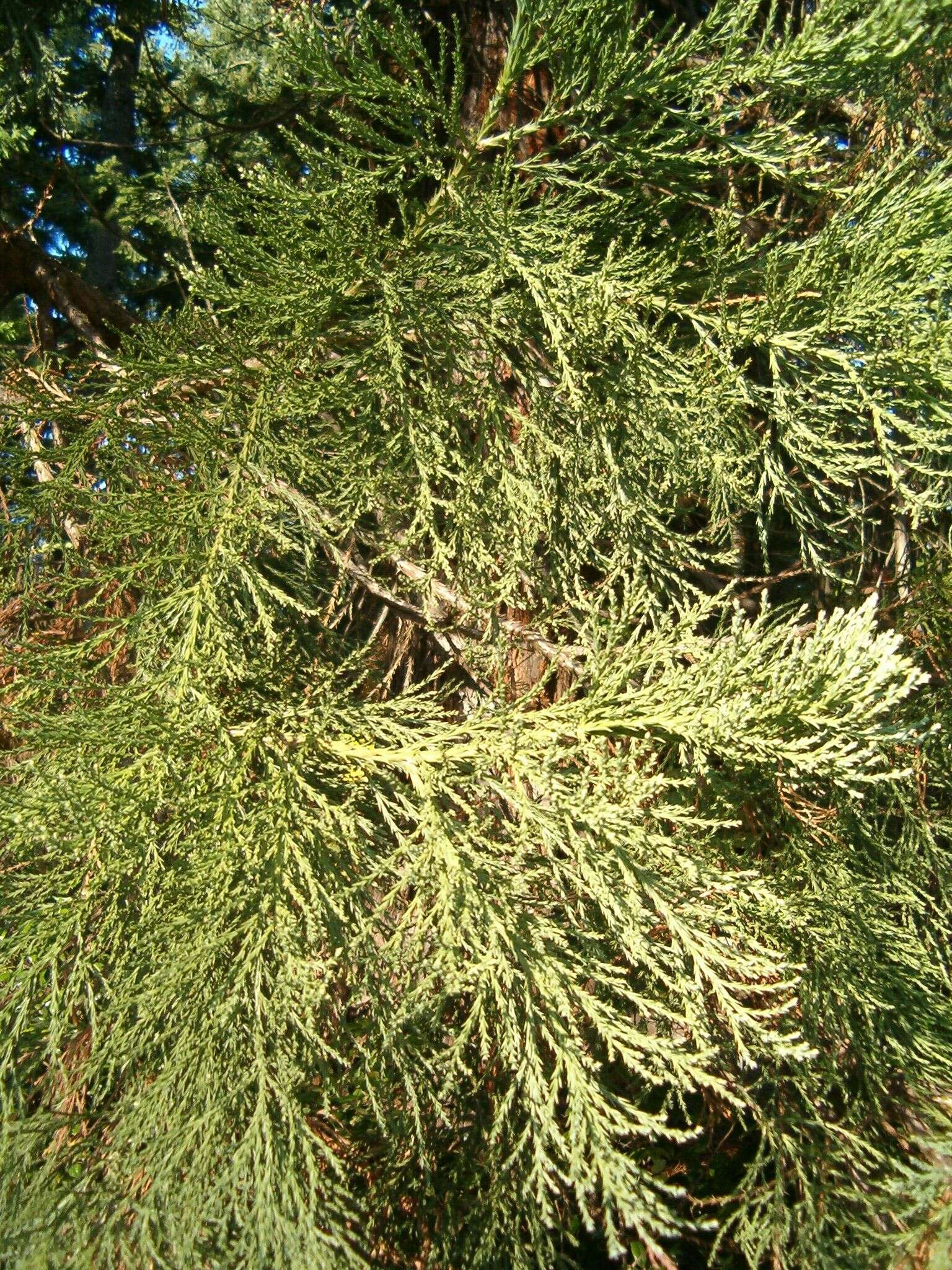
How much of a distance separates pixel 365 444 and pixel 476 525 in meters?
0.43

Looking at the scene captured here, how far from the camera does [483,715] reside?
2.88m

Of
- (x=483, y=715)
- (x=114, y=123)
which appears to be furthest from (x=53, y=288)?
(x=114, y=123)

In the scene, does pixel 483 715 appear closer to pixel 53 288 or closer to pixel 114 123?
pixel 53 288

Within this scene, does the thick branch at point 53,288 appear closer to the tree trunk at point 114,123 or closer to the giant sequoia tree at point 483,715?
the giant sequoia tree at point 483,715

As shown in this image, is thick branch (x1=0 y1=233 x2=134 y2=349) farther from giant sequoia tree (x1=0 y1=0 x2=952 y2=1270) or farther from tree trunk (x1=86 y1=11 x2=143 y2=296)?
tree trunk (x1=86 y1=11 x2=143 y2=296)

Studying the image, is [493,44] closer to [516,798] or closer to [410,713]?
[410,713]

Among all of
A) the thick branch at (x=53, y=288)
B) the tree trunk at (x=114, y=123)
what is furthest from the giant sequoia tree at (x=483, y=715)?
the tree trunk at (x=114, y=123)

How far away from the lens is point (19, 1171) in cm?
239

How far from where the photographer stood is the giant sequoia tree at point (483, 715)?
240cm

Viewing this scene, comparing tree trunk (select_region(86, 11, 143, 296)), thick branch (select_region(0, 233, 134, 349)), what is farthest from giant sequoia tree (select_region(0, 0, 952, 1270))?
tree trunk (select_region(86, 11, 143, 296))

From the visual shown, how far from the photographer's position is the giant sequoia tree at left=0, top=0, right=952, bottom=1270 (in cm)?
240

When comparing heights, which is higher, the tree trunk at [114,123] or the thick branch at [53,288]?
the tree trunk at [114,123]

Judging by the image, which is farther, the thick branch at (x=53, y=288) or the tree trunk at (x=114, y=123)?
the tree trunk at (x=114, y=123)

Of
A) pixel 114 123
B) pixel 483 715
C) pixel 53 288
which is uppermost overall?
pixel 114 123
